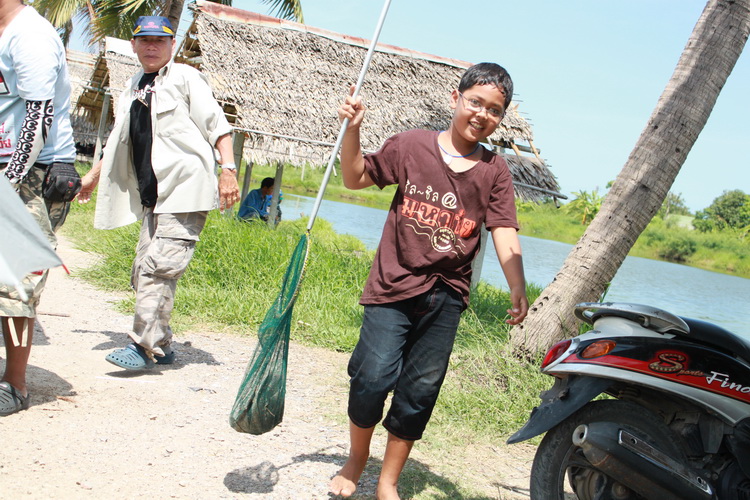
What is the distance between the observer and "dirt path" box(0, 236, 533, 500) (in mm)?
2916

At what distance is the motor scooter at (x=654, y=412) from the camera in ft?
8.89

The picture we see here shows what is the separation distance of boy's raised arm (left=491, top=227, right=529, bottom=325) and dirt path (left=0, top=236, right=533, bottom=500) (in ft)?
3.17

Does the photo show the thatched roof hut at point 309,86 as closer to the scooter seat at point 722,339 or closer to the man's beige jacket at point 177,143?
the man's beige jacket at point 177,143

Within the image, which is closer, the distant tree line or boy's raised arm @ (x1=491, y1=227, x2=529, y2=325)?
boy's raised arm @ (x1=491, y1=227, x2=529, y2=325)

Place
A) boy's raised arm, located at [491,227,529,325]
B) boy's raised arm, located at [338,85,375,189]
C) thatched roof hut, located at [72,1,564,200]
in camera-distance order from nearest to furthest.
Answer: boy's raised arm, located at [338,85,375,189]
boy's raised arm, located at [491,227,529,325]
thatched roof hut, located at [72,1,564,200]

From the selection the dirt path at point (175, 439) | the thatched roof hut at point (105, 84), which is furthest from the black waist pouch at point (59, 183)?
the thatched roof hut at point (105, 84)

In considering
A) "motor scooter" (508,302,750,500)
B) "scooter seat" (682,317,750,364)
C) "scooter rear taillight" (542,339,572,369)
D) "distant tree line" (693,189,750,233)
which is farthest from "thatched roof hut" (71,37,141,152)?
"distant tree line" (693,189,750,233)

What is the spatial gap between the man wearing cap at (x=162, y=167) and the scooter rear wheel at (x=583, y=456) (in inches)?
89.0

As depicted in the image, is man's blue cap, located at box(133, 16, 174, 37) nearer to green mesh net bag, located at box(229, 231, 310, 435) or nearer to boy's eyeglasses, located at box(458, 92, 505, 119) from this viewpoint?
green mesh net bag, located at box(229, 231, 310, 435)

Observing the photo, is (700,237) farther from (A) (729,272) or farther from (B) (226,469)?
(B) (226,469)

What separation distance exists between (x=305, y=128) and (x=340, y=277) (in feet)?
14.4

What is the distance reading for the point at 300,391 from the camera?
4547 millimetres

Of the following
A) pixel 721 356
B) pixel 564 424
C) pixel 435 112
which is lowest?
pixel 564 424

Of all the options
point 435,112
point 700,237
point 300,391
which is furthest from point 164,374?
point 700,237
